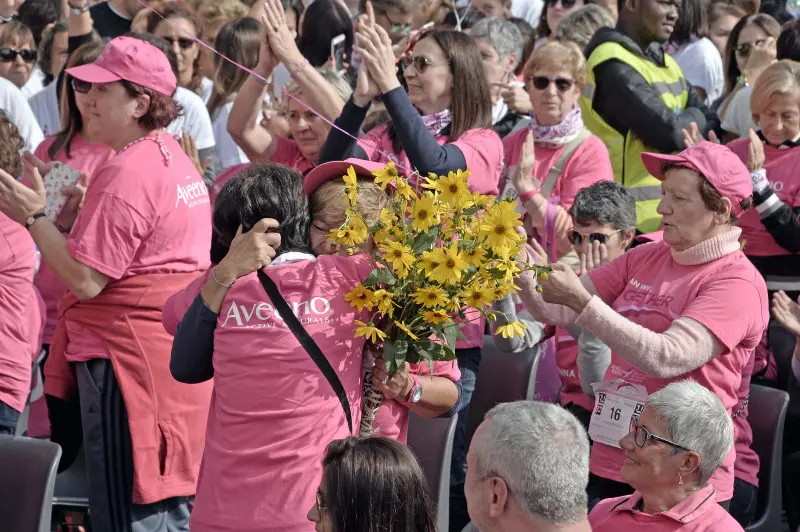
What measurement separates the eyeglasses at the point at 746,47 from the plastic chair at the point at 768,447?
3.25 meters

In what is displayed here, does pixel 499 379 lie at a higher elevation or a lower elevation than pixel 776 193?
lower

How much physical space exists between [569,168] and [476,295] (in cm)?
257

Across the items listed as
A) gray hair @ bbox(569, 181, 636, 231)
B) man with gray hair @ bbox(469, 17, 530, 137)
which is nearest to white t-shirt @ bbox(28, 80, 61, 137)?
man with gray hair @ bbox(469, 17, 530, 137)

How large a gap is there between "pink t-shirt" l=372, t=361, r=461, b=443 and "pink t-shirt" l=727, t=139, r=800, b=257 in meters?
2.76

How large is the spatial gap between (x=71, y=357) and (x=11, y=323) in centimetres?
39

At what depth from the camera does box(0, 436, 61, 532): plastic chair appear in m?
3.85

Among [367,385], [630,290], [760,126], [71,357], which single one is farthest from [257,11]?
[367,385]

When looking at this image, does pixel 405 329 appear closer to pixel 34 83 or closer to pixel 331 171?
pixel 331 171

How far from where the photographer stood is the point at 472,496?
284cm

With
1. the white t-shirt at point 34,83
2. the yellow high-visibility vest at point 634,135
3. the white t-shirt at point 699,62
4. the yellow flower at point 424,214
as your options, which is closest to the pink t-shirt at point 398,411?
the yellow flower at point 424,214

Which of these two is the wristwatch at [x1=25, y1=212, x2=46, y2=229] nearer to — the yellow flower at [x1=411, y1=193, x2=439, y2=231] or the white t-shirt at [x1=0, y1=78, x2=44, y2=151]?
the yellow flower at [x1=411, y1=193, x2=439, y2=231]

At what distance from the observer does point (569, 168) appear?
557 cm

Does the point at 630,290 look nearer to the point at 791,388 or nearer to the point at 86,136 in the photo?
the point at 791,388

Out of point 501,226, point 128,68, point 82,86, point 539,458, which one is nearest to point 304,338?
point 501,226
